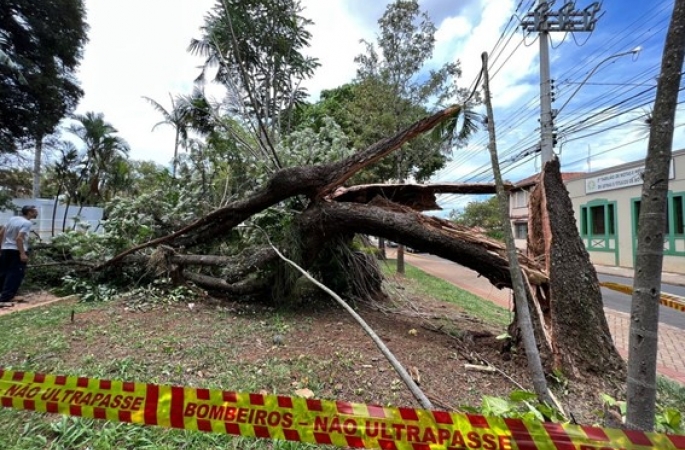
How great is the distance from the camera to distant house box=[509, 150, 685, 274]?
13.6 meters

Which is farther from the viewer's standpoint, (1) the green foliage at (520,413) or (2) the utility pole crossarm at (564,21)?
(2) the utility pole crossarm at (564,21)

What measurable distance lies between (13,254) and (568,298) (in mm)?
7870

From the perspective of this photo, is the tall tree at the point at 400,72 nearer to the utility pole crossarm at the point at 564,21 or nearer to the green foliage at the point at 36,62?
the utility pole crossarm at the point at 564,21

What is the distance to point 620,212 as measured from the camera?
16359 mm

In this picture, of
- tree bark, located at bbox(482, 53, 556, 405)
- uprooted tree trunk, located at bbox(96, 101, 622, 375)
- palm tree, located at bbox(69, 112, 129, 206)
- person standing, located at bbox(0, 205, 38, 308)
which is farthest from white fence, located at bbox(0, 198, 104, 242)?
tree bark, located at bbox(482, 53, 556, 405)

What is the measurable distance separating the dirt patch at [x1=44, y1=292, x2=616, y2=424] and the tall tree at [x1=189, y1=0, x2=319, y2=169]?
144 inches

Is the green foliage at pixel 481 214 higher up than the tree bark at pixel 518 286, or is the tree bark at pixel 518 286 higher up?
the green foliage at pixel 481 214

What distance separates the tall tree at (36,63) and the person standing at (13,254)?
20.5 feet

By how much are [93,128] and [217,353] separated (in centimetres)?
1438

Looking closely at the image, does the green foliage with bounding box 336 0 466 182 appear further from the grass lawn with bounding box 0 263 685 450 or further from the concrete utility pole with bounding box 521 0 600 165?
the grass lawn with bounding box 0 263 685 450

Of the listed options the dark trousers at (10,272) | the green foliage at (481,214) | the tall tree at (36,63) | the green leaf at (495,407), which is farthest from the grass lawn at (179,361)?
the green foliage at (481,214)

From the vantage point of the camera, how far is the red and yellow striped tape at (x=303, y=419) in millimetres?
1236

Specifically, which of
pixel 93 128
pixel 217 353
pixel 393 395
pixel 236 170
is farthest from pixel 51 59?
pixel 393 395

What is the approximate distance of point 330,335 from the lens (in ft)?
12.2
